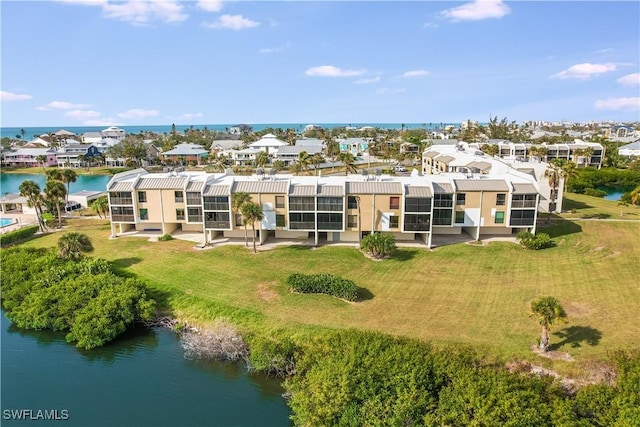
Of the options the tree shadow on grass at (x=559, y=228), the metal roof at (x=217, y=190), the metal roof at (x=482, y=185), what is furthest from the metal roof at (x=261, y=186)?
the tree shadow on grass at (x=559, y=228)

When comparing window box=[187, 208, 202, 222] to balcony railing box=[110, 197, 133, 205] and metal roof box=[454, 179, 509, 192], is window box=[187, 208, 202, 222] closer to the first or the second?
balcony railing box=[110, 197, 133, 205]

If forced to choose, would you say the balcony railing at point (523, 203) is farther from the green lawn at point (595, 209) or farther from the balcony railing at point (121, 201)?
the balcony railing at point (121, 201)

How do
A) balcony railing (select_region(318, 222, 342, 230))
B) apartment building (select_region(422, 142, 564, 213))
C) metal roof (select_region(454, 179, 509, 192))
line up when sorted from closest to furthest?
balcony railing (select_region(318, 222, 342, 230))
metal roof (select_region(454, 179, 509, 192))
apartment building (select_region(422, 142, 564, 213))

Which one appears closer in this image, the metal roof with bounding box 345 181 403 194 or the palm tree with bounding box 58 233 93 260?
the palm tree with bounding box 58 233 93 260

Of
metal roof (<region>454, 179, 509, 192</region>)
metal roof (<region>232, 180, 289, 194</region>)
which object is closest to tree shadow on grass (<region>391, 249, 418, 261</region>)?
metal roof (<region>454, 179, 509, 192</region>)

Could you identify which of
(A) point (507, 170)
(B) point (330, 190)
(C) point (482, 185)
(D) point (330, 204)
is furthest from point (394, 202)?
(A) point (507, 170)

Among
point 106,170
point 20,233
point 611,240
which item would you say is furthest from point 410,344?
point 106,170

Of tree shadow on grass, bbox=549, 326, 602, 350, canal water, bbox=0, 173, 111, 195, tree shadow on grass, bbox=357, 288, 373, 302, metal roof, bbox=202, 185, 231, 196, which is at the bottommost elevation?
tree shadow on grass, bbox=549, 326, 602, 350
